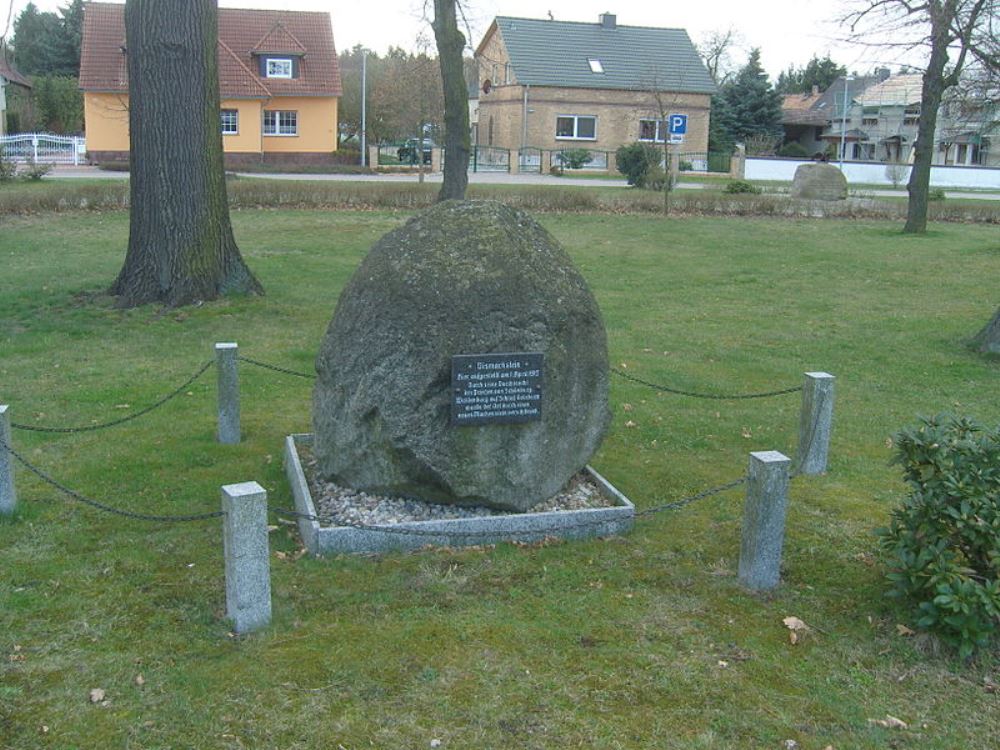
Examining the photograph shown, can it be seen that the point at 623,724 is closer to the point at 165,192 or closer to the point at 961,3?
the point at 165,192

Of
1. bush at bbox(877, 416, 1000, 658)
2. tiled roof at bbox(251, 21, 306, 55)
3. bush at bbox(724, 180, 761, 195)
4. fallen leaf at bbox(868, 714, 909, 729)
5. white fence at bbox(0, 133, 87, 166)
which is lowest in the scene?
fallen leaf at bbox(868, 714, 909, 729)

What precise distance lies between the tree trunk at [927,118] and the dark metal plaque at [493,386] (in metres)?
19.6

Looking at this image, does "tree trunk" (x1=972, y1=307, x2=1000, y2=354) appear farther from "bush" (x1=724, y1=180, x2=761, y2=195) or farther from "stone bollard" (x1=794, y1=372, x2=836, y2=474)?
"bush" (x1=724, y1=180, x2=761, y2=195)

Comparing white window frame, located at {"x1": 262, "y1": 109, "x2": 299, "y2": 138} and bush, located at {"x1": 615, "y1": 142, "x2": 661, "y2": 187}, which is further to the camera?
white window frame, located at {"x1": 262, "y1": 109, "x2": 299, "y2": 138}

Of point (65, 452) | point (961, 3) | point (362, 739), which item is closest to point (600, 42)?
point (961, 3)

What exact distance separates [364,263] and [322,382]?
0.84 m

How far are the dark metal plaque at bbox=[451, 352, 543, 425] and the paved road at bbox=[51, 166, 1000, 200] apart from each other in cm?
2617

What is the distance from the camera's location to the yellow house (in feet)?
138

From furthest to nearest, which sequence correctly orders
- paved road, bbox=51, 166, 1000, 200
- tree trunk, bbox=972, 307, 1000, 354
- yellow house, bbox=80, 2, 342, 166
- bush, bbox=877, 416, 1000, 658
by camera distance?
yellow house, bbox=80, 2, 342, 166 → paved road, bbox=51, 166, 1000, 200 → tree trunk, bbox=972, 307, 1000, 354 → bush, bbox=877, 416, 1000, 658

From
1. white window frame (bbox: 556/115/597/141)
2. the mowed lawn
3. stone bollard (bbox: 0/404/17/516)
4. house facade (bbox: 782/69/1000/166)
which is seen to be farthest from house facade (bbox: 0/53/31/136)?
stone bollard (bbox: 0/404/17/516)

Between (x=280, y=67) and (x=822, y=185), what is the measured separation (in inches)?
1006

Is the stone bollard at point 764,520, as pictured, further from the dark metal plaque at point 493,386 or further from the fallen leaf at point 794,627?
the dark metal plaque at point 493,386

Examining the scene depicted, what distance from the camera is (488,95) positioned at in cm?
5878

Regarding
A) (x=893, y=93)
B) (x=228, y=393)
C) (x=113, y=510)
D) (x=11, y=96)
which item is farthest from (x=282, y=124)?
(x=893, y=93)
